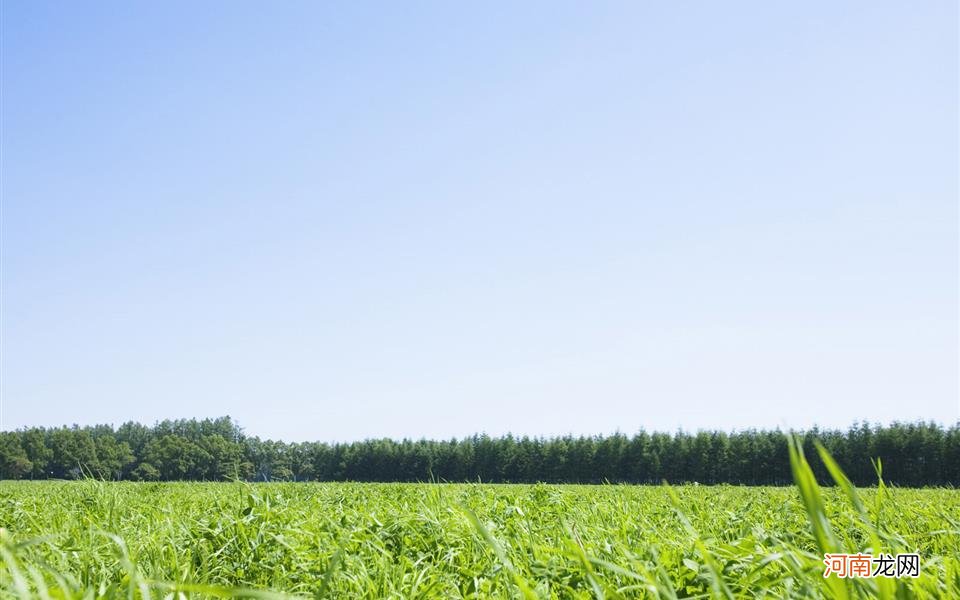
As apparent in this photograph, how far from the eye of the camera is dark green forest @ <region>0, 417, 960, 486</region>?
77.2m

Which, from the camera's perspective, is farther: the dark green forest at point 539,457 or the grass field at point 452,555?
the dark green forest at point 539,457

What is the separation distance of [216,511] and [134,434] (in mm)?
193111

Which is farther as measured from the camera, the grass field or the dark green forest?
the dark green forest

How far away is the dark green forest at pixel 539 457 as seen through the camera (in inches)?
3041

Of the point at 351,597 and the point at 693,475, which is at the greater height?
the point at 351,597

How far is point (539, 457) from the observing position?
9619 centimetres

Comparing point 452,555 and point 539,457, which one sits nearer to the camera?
point 452,555

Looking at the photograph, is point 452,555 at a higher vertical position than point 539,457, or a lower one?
higher

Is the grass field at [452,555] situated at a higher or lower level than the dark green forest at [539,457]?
higher

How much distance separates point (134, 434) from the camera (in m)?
169

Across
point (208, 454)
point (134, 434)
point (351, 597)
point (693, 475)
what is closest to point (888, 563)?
point (351, 597)

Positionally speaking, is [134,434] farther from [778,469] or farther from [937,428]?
[937,428]

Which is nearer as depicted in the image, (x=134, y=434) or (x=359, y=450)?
(x=359, y=450)

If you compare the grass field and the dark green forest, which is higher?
the grass field
